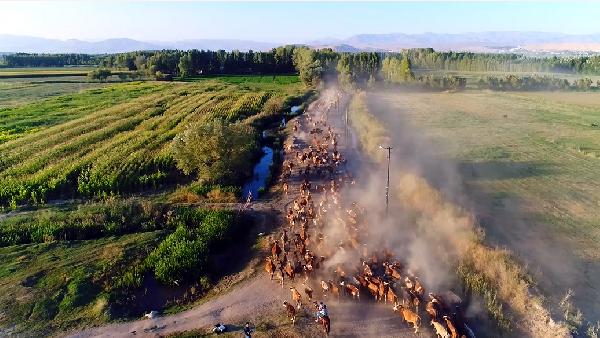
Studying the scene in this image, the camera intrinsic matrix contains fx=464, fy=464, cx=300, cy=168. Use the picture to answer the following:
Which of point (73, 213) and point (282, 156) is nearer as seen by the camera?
point (73, 213)

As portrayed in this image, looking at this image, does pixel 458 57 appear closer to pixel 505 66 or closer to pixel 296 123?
pixel 505 66

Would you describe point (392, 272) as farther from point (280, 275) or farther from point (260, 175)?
point (260, 175)

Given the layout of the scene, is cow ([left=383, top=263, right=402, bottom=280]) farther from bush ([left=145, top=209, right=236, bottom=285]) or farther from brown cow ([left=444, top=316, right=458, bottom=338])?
bush ([left=145, top=209, right=236, bottom=285])

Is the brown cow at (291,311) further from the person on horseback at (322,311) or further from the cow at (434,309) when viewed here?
the cow at (434,309)

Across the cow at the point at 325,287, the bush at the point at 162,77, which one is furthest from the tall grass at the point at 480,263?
the bush at the point at 162,77

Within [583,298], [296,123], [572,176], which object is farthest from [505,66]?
[583,298]

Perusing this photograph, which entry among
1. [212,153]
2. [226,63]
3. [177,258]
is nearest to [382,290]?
[177,258]

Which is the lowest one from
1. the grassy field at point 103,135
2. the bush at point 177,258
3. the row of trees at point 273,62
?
the bush at point 177,258

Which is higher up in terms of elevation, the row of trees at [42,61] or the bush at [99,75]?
the row of trees at [42,61]
